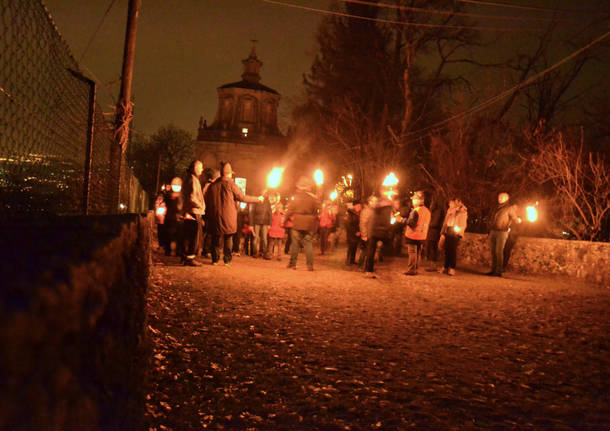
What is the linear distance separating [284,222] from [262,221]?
173 cm

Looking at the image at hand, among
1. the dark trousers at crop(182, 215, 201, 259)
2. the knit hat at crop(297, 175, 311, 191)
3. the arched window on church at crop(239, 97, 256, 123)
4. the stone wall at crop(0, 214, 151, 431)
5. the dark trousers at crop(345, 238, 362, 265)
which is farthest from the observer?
the arched window on church at crop(239, 97, 256, 123)

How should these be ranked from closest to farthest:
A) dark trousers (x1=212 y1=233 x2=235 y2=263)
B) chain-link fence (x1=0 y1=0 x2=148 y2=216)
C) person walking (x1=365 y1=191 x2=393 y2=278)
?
chain-link fence (x1=0 y1=0 x2=148 y2=216)
dark trousers (x1=212 y1=233 x2=235 y2=263)
person walking (x1=365 y1=191 x2=393 y2=278)

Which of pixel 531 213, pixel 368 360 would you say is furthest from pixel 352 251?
pixel 368 360

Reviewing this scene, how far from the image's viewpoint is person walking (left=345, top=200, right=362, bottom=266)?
1259 cm

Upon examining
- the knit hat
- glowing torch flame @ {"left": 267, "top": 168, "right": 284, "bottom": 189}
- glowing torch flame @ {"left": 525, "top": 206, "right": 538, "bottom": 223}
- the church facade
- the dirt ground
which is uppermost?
the church facade

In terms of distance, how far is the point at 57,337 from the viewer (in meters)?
0.81

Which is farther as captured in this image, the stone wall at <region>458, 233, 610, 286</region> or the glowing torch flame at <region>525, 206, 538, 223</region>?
the glowing torch flame at <region>525, 206, 538, 223</region>

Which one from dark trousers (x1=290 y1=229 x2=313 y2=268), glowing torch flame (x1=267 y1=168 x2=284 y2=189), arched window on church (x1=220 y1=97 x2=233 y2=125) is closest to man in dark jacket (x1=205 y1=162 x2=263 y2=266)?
dark trousers (x1=290 y1=229 x2=313 y2=268)

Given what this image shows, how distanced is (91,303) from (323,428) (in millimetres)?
1944

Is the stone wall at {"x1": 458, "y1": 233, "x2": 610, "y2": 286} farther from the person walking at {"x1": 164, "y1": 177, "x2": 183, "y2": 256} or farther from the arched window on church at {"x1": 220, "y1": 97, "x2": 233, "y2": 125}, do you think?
the arched window on church at {"x1": 220, "y1": 97, "x2": 233, "y2": 125}

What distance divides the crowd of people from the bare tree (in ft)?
7.95

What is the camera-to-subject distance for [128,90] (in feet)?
36.5

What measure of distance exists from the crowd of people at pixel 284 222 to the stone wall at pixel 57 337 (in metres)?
8.10

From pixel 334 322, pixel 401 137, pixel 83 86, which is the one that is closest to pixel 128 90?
pixel 83 86
